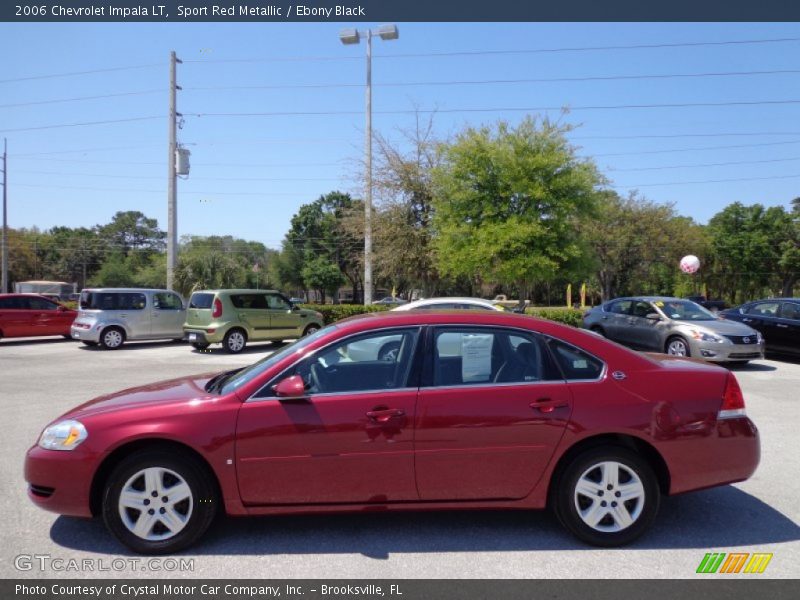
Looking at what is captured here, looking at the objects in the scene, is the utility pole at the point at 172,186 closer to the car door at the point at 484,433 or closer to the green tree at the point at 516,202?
the green tree at the point at 516,202

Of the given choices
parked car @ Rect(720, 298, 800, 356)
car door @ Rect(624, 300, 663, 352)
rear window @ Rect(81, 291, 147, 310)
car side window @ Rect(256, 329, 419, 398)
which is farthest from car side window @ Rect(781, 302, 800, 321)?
rear window @ Rect(81, 291, 147, 310)

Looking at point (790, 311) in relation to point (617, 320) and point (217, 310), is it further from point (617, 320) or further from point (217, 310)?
point (217, 310)

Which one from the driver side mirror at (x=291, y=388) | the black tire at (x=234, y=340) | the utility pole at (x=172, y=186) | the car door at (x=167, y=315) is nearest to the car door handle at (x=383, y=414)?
the driver side mirror at (x=291, y=388)

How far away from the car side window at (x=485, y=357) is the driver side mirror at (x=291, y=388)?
0.88 meters

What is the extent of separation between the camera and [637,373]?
405 centimetres

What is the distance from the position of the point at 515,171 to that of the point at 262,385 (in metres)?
16.6

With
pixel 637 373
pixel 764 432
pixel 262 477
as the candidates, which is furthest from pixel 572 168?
pixel 262 477

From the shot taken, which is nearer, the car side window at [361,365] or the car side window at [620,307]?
the car side window at [361,365]

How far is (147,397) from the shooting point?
4.15 metres

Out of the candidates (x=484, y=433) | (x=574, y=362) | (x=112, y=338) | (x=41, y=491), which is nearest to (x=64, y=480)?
(x=41, y=491)

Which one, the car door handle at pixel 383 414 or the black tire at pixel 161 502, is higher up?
the car door handle at pixel 383 414

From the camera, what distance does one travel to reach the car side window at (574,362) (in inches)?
158

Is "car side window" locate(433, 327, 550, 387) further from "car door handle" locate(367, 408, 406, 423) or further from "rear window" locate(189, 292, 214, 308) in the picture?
"rear window" locate(189, 292, 214, 308)

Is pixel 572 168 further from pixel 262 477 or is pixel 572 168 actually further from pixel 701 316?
pixel 262 477
